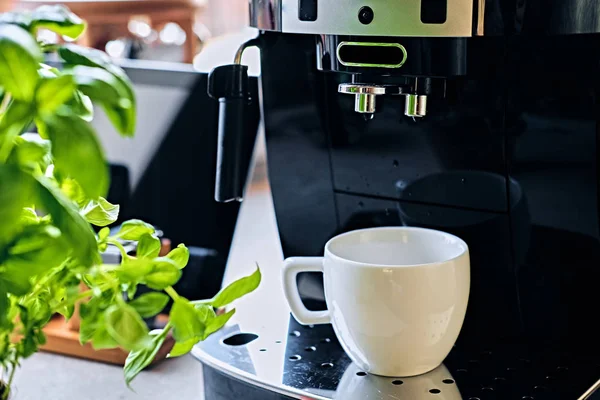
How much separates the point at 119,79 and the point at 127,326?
10 centimetres

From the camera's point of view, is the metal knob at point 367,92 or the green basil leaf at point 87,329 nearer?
the green basil leaf at point 87,329

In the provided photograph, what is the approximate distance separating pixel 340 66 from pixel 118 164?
1.30 feet

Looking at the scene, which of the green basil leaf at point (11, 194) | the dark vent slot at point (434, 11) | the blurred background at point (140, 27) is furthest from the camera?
the blurred background at point (140, 27)

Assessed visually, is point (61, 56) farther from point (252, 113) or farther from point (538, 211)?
point (252, 113)

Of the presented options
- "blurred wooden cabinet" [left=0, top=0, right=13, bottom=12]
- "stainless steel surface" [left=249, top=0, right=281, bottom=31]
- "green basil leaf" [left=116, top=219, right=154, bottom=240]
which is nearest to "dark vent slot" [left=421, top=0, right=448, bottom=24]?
"stainless steel surface" [left=249, top=0, right=281, bottom=31]

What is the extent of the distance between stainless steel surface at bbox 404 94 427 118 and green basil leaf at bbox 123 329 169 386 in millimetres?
276

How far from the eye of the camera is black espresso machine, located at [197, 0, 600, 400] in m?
0.55

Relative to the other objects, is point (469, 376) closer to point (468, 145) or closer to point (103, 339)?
point (468, 145)

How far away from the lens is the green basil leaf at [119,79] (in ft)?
1.04

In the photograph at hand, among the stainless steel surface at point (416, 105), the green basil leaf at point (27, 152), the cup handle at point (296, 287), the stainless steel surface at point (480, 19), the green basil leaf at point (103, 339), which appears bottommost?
the cup handle at point (296, 287)

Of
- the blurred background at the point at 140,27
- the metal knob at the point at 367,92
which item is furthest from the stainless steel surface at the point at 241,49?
the blurred background at the point at 140,27

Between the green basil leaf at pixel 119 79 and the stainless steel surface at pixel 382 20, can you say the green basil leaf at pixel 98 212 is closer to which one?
the green basil leaf at pixel 119 79

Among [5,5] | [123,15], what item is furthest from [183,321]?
[5,5]

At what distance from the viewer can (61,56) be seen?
1.18ft
